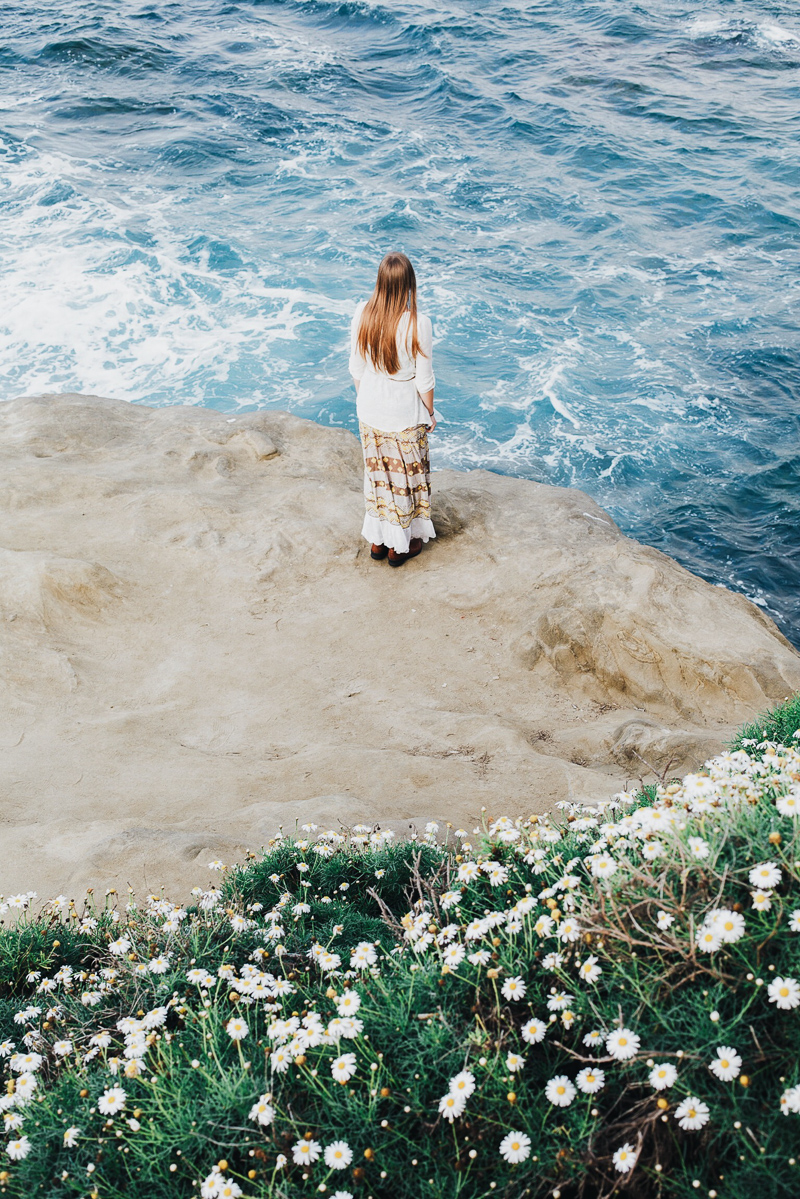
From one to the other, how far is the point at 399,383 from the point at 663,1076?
442 centimetres

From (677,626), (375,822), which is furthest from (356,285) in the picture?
(375,822)

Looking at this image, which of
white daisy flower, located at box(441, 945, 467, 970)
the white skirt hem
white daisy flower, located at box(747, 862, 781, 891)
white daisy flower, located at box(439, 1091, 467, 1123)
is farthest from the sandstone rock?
white daisy flower, located at box(747, 862, 781, 891)

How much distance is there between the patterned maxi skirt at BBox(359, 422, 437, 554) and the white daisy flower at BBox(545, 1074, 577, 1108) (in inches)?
169

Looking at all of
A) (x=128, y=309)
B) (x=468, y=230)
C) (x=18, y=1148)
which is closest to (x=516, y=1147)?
(x=18, y=1148)

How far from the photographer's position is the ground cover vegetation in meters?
2.09

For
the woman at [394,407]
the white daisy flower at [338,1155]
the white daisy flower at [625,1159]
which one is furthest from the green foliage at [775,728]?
the woman at [394,407]

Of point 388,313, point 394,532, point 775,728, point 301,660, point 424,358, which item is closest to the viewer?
point 775,728

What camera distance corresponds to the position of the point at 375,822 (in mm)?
3883

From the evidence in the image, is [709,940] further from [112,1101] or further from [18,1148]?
[18,1148]

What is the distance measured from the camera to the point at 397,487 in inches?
239

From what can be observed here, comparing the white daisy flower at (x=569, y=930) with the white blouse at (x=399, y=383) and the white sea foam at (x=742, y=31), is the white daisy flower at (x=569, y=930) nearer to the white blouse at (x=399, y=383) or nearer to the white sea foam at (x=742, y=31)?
the white blouse at (x=399, y=383)

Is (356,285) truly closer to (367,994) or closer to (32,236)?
(32,236)

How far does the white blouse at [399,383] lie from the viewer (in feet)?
17.6

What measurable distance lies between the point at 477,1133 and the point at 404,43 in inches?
1068
